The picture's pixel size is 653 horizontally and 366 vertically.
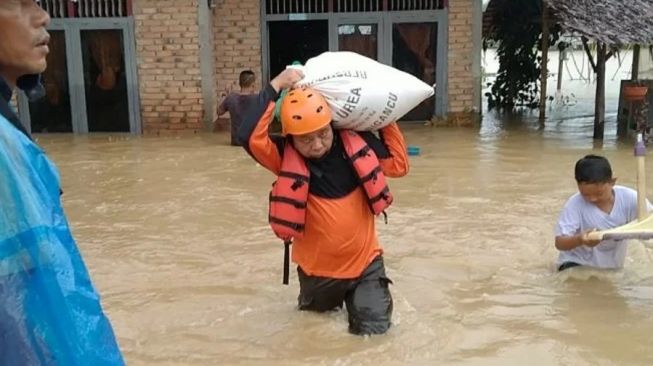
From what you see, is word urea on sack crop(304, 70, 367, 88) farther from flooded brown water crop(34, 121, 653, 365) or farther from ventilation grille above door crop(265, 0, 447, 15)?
ventilation grille above door crop(265, 0, 447, 15)

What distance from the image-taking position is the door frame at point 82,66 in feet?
40.6

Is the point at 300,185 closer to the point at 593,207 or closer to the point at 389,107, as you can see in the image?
the point at 389,107

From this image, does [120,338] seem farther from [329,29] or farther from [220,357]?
[329,29]

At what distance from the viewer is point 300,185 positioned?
3.98 m

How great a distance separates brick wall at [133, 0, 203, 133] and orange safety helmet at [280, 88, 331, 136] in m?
8.88

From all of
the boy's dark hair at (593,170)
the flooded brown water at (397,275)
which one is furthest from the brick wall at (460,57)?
the boy's dark hair at (593,170)

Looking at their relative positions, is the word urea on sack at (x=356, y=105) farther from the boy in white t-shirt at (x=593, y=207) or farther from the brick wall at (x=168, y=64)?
the brick wall at (x=168, y=64)

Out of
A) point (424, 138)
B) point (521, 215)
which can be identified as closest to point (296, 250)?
point (521, 215)

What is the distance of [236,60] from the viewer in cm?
1309

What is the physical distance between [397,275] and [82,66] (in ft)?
29.0

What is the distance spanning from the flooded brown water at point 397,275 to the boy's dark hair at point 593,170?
2.69 feet

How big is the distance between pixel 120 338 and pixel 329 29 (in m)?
9.41

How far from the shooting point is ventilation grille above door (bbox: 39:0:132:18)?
40.5 ft

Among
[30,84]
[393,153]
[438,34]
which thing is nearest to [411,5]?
[438,34]
